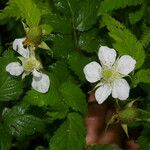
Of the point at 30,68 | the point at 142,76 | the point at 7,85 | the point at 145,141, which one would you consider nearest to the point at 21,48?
the point at 30,68

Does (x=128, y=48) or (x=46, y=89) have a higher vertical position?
(x=128, y=48)

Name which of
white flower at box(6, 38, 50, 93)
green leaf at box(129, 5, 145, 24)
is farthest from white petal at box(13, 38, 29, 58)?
green leaf at box(129, 5, 145, 24)

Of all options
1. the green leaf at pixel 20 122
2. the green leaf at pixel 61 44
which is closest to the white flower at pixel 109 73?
the green leaf at pixel 61 44

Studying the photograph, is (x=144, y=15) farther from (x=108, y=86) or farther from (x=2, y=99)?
(x=2, y=99)

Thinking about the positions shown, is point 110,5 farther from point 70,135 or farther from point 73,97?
point 70,135

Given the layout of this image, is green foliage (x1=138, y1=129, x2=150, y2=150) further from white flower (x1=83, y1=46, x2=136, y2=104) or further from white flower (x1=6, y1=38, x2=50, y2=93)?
white flower (x1=6, y1=38, x2=50, y2=93)

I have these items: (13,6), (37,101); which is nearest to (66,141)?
(37,101)
